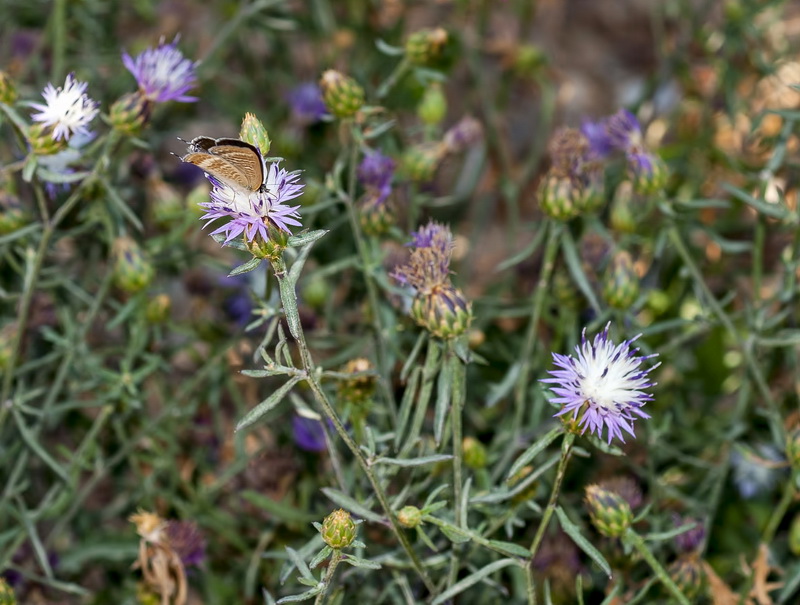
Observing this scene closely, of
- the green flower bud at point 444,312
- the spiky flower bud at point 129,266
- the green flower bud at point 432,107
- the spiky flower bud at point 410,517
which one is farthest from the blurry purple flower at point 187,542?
the green flower bud at point 432,107

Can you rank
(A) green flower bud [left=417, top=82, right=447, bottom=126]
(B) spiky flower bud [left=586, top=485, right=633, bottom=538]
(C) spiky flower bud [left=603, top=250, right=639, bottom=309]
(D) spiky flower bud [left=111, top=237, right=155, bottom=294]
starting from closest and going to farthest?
(B) spiky flower bud [left=586, top=485, right=633, bottom=538]
(C) spiky flower bud [left=603, top=250, right=639, bottom=309]
(D) spiky flower bud [left=111, top=237, right=155, bottom=294]
(A) green flower bud [left=417, top=82, right=447, bottom=126]

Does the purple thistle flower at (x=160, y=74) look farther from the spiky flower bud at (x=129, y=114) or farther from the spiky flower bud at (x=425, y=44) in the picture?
the spiky flower bud at (x=425, y=44)

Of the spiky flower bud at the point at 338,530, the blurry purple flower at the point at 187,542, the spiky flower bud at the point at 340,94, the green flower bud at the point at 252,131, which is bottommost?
the spiky flower bud at the point at 338,530

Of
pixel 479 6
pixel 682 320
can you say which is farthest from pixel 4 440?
pixel 479 6

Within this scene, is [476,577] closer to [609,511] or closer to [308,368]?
[609,511]

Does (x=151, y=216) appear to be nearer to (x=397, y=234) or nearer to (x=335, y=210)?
(x=335, y=210)

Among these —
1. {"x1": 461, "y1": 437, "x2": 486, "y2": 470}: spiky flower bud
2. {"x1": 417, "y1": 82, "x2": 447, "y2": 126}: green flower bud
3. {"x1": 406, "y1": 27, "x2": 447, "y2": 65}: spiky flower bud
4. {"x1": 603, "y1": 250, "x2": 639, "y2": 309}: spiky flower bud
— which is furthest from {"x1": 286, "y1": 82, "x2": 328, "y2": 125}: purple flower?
{"x1": 461, "y1": 437, "x2": 486, "y2": 470}: spiky flower bud

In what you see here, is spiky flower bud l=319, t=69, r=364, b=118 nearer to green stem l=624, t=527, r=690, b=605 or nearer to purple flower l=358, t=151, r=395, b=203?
purple flower l=358, t=151, r=395, b=203
